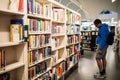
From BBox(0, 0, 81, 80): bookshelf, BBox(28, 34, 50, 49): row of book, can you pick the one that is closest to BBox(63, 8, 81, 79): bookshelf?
BBox(0, 0, 81, 80): bookshelf

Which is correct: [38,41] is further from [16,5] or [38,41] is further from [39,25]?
[16,5]

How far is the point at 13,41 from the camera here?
240 centimetres

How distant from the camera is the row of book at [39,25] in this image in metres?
2.86

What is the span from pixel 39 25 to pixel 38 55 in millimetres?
606

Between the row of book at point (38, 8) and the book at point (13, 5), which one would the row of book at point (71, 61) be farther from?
the book at point (13, 5)

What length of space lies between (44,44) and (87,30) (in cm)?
914

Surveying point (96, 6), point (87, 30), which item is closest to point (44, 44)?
point (87, 30)

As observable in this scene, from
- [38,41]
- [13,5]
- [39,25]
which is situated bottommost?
[38,41]

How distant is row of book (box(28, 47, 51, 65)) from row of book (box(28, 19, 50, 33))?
0.42 metres

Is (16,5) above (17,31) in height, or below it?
above

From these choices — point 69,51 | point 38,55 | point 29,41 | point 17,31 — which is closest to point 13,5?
point 17,31

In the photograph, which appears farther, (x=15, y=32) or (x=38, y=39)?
(x=38, y=39)

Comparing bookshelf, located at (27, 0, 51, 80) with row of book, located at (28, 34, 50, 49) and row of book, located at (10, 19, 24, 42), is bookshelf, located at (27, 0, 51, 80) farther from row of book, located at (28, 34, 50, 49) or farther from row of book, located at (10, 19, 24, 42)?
row of book, located at (10, 19, 24, 42)

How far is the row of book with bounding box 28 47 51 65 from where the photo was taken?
2812 millimetres
